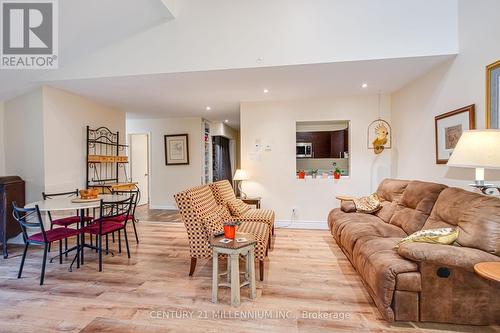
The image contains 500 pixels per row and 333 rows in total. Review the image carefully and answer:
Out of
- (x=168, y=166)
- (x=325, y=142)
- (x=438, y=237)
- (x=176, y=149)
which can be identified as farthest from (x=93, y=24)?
(x=438, y=237)

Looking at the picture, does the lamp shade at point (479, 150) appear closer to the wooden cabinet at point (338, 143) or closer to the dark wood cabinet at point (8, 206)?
the wooden cabinet at point (338, 143)

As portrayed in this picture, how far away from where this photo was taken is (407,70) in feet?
10.6

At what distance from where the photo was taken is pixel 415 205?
2803 millimetres

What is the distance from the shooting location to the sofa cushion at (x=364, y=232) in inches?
101

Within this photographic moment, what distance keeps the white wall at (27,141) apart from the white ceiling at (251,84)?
0.56 meters

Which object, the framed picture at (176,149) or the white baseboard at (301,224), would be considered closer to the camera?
the white baseboard at (301,224)

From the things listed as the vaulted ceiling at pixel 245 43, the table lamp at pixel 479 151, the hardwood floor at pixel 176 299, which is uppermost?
the vaulted ceiling at pixel 245 43

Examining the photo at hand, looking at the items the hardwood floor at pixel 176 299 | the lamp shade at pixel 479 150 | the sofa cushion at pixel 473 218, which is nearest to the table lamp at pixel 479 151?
the lamp shade at pixel 479 150

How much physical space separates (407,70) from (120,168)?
564cm

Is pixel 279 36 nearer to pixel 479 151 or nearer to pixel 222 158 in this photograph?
pixel 479 151

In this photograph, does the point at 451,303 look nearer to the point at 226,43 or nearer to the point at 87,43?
the point at 226,43

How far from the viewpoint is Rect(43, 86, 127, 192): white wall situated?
12.3ft

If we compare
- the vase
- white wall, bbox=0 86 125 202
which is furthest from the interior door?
the vase

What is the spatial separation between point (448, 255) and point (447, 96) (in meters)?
2.10
